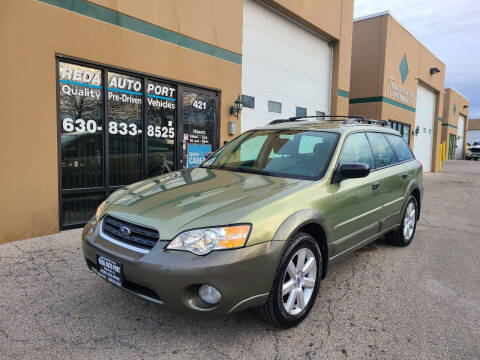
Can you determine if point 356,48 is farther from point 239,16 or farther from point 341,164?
point 341,164

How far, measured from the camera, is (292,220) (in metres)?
2.53

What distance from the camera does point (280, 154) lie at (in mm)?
3562

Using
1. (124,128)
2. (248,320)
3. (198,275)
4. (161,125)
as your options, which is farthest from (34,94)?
(248,320)

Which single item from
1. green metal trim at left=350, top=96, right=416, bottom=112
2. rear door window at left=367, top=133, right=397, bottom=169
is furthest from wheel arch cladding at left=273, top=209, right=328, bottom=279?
green metal trim at left=350, top=96, right=416, bottom=112

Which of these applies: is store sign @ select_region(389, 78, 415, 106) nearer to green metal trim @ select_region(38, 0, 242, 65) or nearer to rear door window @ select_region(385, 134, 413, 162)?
green metal trim @ select_region(38, 0, 242, 65)

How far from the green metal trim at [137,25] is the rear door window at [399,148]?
13.9 feet

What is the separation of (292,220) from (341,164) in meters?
1.01

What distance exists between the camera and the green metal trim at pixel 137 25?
510cm

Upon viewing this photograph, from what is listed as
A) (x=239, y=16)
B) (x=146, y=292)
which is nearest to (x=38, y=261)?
(x=146, y=292)

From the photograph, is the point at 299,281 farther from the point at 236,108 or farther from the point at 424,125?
the point at 424,125

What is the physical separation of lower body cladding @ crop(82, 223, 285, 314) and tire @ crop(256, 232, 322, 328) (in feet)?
0.37

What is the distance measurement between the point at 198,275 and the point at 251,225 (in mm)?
471

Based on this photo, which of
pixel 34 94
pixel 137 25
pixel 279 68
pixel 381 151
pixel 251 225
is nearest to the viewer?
Result: pixel 251 225

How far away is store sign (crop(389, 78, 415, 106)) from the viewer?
51.3 feet
